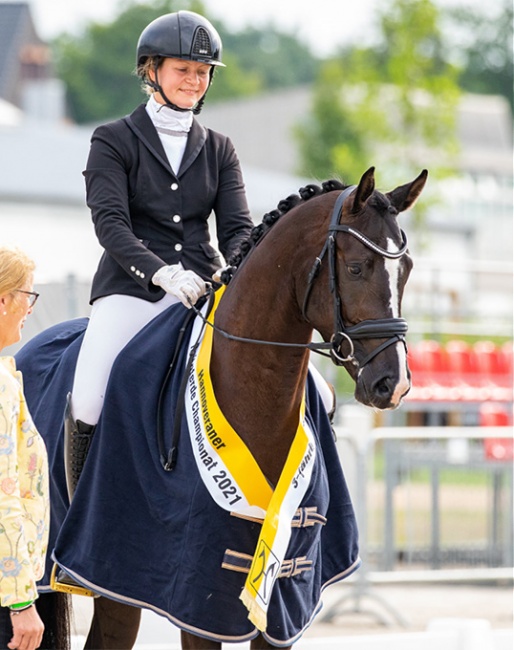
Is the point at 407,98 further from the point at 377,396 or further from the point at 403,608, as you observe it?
the point at 377,396

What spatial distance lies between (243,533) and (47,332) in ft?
6.04

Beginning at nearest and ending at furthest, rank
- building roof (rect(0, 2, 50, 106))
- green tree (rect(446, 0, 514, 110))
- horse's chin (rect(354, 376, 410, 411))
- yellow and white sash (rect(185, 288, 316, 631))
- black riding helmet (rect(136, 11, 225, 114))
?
horse's chin (rect(354, 376, 410, 411)), yellow and white sash (rect(185, 288, 316, 631)), black riding helmet (rect(136, 11, 225, 114)), building roof (rect(0, 2, 50, 106)), green tree (rect(446, 0, 514, 110))

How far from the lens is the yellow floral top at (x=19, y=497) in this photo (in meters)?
3.76

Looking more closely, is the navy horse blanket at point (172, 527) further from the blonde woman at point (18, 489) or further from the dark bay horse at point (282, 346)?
the blonde woman at point (18, 489)

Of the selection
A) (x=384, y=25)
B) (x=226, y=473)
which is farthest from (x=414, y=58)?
(x=226, y=473)

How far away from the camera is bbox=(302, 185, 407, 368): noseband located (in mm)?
4402

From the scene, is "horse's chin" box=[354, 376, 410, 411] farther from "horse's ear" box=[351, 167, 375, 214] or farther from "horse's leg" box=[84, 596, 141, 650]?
"horse's leg" box=[84, 596, 141, 650]

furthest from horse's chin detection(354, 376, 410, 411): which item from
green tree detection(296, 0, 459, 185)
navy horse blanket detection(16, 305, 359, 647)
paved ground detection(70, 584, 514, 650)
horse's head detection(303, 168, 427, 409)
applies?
green tree detection(296, 0, 459, 185)

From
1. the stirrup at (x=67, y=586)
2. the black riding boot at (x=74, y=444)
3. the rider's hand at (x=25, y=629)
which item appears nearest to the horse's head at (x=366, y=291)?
the black riding boot at (x=74, y=444)

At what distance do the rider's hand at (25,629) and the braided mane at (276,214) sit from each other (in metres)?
1.73

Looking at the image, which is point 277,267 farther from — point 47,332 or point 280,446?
point 47,332

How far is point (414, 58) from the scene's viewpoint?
96.3 feet

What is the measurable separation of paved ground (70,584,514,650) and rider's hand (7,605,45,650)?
153 inches

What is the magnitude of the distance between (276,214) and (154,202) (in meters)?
0.68
